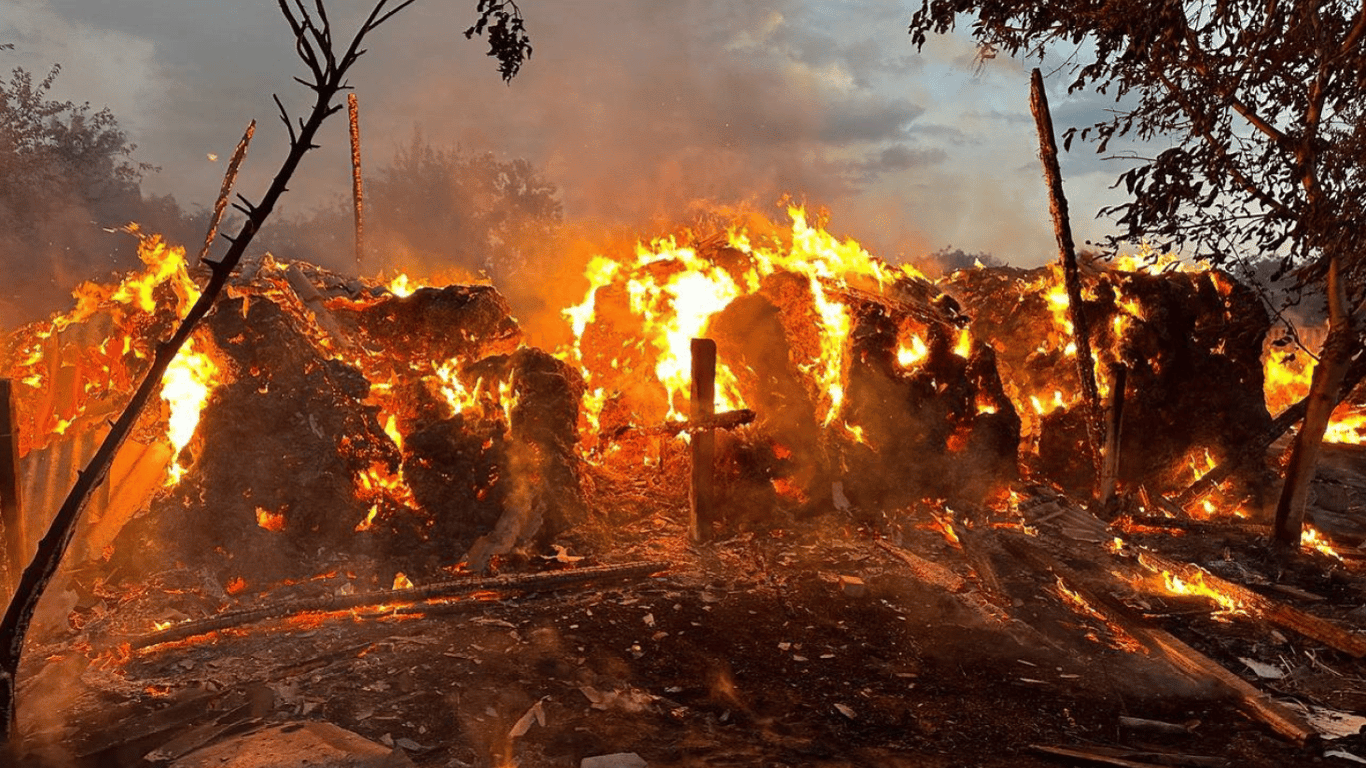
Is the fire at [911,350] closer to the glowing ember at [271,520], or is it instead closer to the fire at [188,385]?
the glowing ember at [271,520]

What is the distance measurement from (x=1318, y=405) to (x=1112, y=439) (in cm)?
238

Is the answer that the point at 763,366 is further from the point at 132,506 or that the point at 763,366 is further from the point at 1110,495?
the point at 132,506

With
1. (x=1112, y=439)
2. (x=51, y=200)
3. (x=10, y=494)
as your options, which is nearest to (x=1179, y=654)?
(x=1112, y=439)

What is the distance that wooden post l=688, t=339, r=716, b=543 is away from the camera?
9508 mm

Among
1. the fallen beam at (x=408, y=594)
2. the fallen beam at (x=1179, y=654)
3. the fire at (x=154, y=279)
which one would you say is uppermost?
the fire at (x=154, y=279)

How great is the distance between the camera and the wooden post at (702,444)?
951 centimetres

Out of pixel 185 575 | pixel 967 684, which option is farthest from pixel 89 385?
pixel 967 684

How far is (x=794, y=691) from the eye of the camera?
5.98 m

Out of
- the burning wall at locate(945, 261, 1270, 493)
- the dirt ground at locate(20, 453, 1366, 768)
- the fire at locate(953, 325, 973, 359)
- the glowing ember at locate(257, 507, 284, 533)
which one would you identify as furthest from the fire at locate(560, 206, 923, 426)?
the glowing ember at locate(257, 507, 284, 533)

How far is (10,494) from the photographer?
5508 mm

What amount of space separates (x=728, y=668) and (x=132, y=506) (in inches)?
270

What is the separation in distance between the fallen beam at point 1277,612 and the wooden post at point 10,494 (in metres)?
10.5

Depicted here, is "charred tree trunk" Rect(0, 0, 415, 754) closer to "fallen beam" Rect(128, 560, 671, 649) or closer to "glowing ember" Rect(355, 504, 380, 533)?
"fallen beam" Rect(128, 560, 671, 649)

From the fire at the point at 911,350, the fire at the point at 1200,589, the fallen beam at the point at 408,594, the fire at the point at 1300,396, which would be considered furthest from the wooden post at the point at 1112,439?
the fallen beam at the point at 408,594
